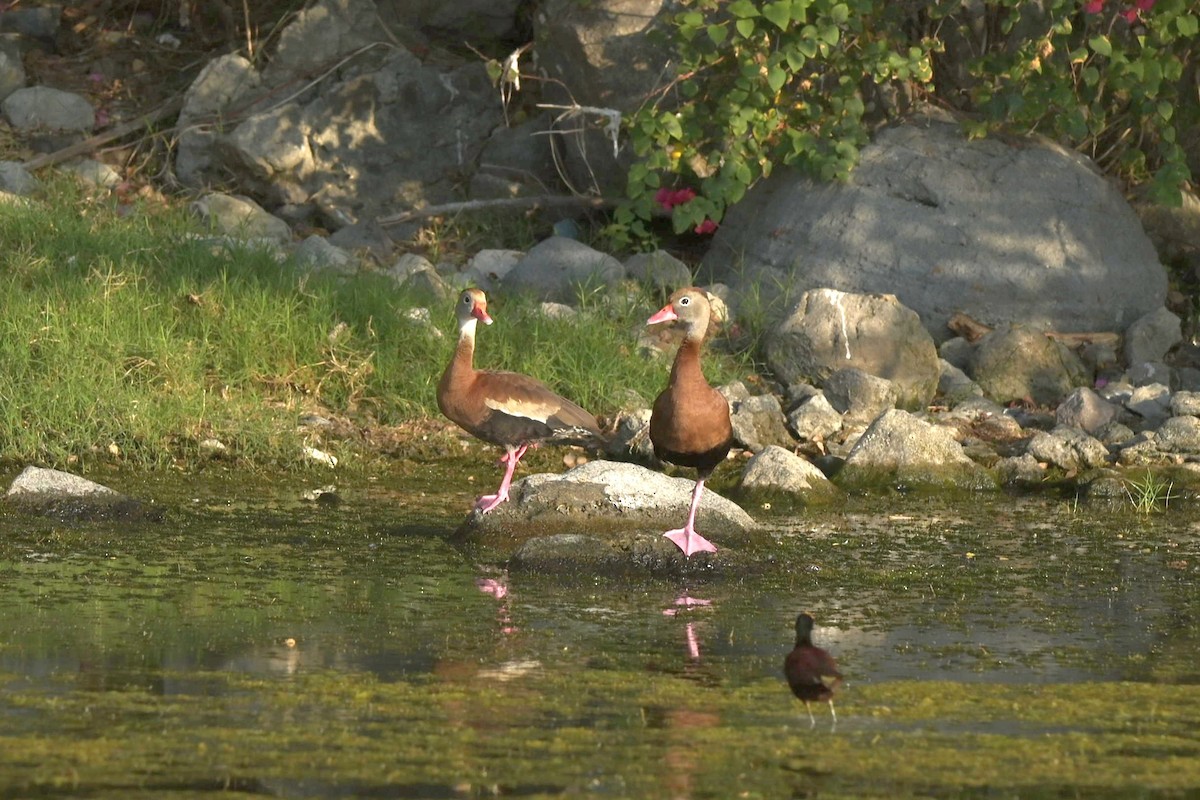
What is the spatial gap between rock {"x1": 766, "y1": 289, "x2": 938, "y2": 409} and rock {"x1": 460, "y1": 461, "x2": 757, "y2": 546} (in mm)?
3138

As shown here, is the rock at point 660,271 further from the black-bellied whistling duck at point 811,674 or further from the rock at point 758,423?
the black-bellied whistling duck at point 811,674

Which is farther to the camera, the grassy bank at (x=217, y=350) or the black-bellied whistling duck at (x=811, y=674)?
the grassy bank at (x=217, y=350)

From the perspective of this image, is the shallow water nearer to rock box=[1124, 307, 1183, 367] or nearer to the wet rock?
the wet rock

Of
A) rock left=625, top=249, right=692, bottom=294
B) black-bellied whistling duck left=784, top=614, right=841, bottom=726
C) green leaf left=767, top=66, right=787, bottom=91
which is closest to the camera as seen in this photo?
black-bellied whistling duck left=784, top=614, right=841, bottom=726

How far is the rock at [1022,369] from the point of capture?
34.7 ft

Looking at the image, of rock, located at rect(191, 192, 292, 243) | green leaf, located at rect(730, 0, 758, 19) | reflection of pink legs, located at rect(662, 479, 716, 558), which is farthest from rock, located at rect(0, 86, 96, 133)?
reflection of pink legs, located at rect(662, 479, 716, 558)

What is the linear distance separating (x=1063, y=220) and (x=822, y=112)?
162 centimetres

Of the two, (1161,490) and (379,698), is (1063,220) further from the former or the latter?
(379,698)

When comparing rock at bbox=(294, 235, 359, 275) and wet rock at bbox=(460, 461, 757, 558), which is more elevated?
rock at bbox=(294, 235, 359, 275)

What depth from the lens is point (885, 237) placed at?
11.3 metres

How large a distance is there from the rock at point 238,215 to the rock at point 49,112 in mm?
1915

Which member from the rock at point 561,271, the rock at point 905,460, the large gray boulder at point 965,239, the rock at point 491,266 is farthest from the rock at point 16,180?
the rock at point 905,460

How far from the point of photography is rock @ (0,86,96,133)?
13.9 metres

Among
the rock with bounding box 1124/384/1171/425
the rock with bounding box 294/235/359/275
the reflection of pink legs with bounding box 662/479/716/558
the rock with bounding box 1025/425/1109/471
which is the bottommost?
the rock with bounding box 1025/425/1109/471
